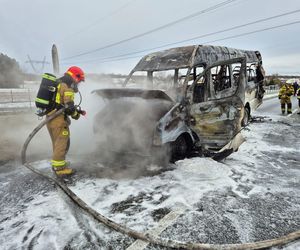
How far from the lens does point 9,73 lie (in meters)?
36.3

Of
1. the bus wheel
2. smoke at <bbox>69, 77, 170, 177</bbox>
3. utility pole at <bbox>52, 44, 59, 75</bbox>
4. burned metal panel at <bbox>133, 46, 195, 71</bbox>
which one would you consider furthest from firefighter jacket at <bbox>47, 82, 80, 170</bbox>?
utility pole at <bbox>52, 44, 59, 75</bbox>

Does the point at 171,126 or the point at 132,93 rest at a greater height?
the point at 132,93

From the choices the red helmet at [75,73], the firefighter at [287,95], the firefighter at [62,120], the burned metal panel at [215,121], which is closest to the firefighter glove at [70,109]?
the firefighter at [62,120]

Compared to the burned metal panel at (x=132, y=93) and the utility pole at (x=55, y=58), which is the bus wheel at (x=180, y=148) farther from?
the utility pole at (x=55, y=58)

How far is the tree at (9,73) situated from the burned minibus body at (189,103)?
33.1 meters

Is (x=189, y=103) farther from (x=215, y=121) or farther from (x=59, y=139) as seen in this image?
(x=59, y=139)

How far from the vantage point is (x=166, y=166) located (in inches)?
190

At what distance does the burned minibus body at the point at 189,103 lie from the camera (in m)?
4.47

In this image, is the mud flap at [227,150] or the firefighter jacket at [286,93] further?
the firefighter jacket at [286,93]

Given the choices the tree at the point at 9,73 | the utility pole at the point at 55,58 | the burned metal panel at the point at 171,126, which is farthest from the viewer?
the tree at the point at 9,73

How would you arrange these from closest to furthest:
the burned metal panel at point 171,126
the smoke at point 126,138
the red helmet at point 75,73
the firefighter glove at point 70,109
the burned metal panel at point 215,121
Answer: the burned metal panel at point 171,126
the firefighter glove at point 70,109
the red helmet at point 75,73
the smoke at point 126,138
the burned metal panel at point 215,121

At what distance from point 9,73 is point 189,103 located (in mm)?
38914

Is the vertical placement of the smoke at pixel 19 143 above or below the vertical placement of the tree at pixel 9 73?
below

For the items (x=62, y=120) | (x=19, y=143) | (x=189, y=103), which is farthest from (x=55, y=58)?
(x=189, y=103)
